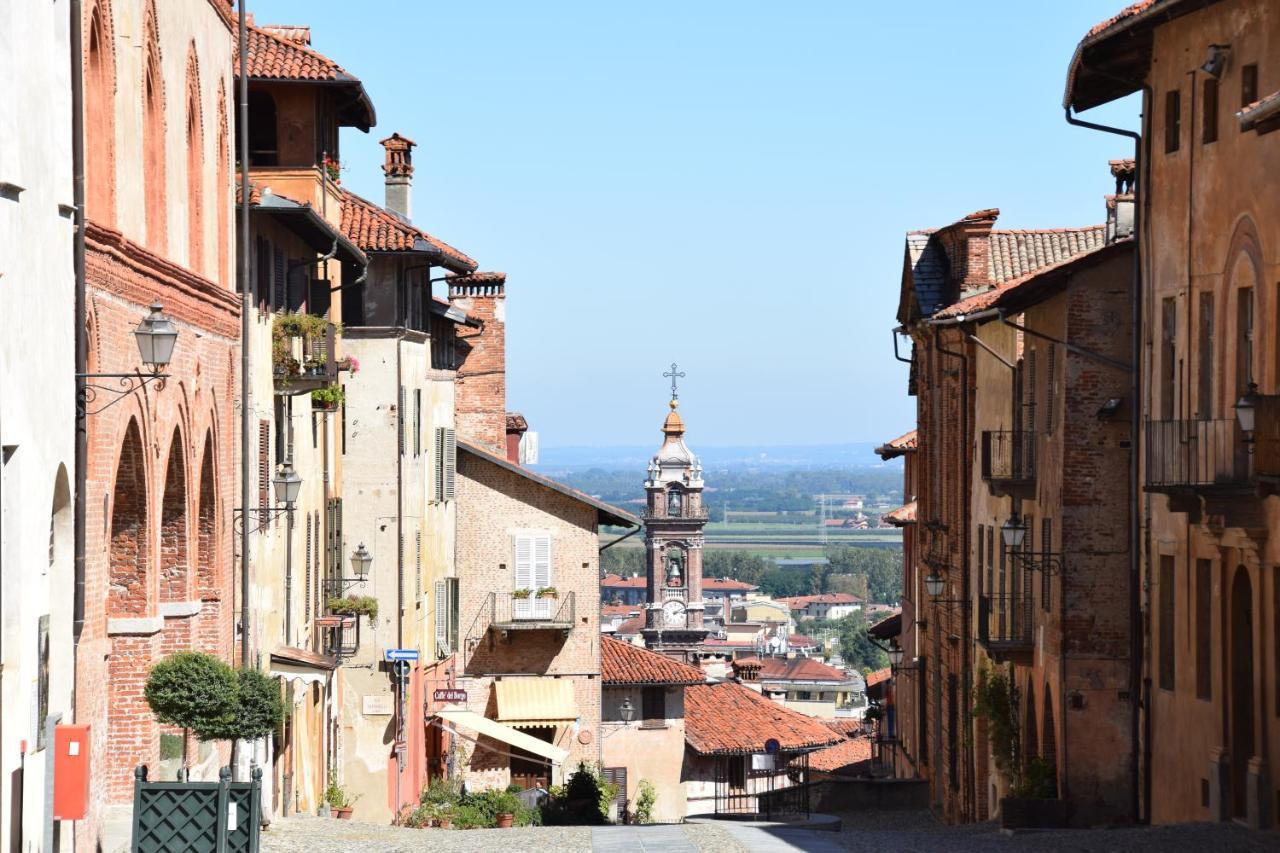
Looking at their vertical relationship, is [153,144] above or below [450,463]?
above

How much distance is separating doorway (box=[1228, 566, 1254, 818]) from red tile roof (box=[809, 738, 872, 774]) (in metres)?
43.8

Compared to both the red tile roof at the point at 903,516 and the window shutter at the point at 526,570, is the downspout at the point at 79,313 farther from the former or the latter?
the red tile roof at the point at 903,516

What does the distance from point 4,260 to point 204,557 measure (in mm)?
10727

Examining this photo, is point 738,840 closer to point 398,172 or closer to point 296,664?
point 296,664

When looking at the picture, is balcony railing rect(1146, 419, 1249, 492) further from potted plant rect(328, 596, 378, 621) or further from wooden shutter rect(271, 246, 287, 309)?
potted plant rect(328, 596, 378, 621)

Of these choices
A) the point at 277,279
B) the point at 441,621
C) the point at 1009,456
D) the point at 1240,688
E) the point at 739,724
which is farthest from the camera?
the point at 739,724

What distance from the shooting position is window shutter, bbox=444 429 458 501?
4725 centimetres

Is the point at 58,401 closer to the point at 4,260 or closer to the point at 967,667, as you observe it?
the point at 4,260

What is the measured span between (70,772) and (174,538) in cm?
693

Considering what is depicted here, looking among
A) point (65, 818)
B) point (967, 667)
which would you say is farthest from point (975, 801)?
point (65, 818)

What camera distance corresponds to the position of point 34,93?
56.4 feet

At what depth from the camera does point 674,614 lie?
4732 inches

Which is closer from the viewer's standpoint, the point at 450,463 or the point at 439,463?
the point at 439,463

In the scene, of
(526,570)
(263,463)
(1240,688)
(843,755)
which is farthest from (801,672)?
(1240,688)
